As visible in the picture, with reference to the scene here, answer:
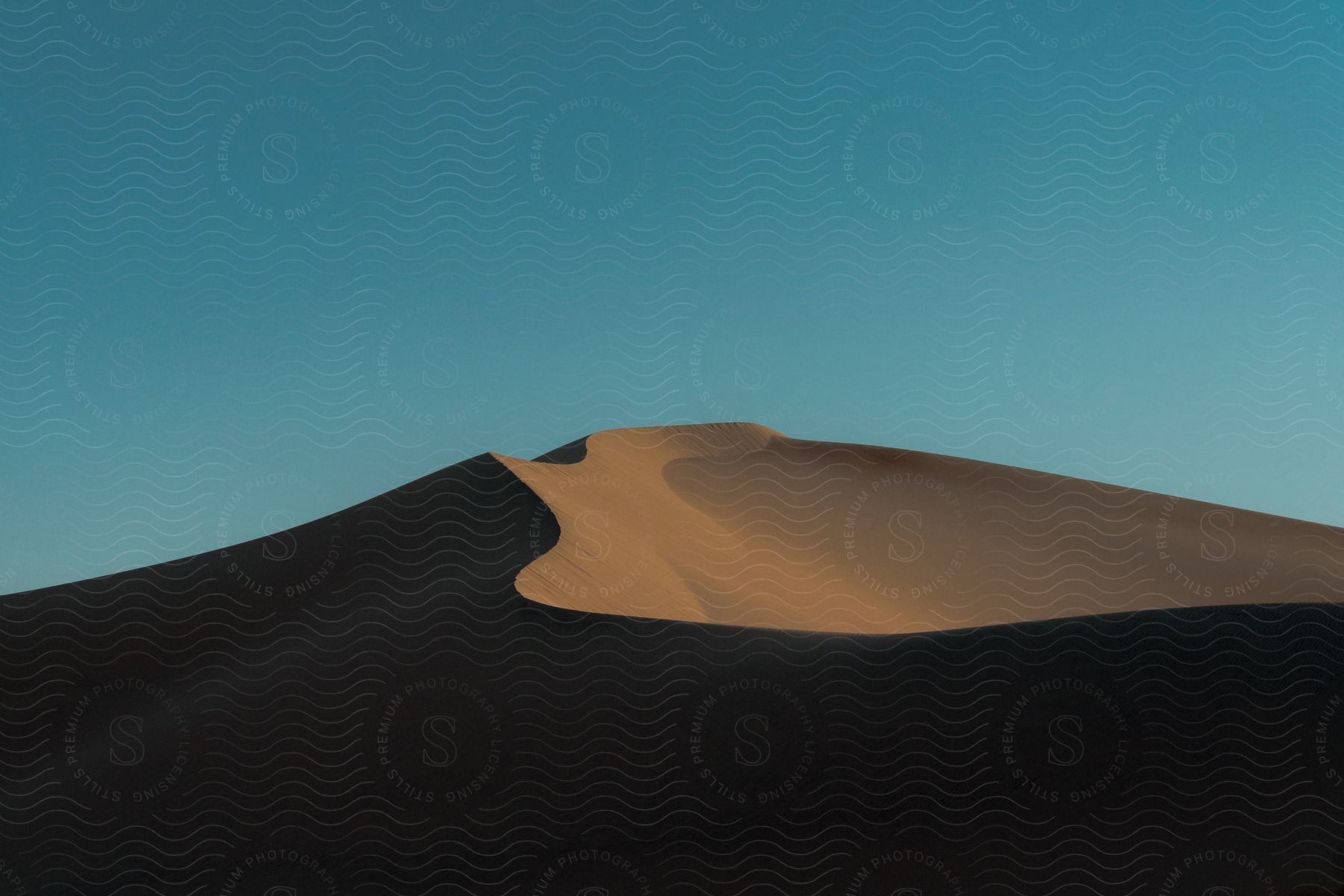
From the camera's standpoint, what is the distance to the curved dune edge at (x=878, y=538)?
46.9ft

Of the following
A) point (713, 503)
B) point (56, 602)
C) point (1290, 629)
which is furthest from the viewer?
point (713, 503)

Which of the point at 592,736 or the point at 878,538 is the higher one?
the point at 878,538

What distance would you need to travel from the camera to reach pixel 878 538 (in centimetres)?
1950

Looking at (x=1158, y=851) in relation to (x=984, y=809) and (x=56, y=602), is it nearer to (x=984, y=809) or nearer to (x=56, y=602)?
(x=984, y=809)

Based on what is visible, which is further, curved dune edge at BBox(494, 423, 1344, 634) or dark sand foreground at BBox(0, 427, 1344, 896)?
curved dune edge at BBox(494, 423, 1344, 634)

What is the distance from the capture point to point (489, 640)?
33.2ft

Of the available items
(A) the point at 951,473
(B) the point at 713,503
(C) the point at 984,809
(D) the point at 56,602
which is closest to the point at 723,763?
(C) the point at 984,809

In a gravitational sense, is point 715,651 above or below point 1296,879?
above

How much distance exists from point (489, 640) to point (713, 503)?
30.1 ft

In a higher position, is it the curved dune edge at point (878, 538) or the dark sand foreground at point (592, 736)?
the curved dune edge at point (878, 538)

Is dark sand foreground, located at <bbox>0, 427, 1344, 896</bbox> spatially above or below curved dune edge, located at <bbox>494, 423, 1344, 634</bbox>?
below

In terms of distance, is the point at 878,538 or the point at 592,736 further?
the point at 878,538

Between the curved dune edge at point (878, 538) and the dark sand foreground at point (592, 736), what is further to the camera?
the curved dune edge at point (878, 538)

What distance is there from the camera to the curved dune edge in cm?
1430
